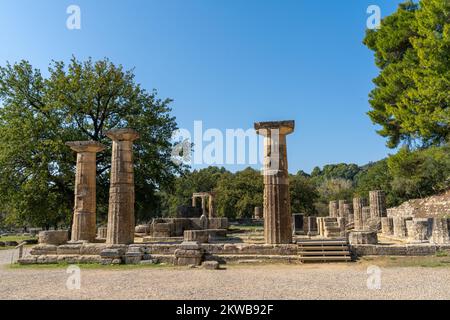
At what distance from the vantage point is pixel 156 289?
7621mm

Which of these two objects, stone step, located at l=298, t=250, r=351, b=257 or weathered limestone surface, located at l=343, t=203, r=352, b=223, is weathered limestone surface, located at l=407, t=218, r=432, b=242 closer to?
stone step, located at l=298, t=250, r=351, b=257

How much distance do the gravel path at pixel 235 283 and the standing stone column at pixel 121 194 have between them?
2.81 m

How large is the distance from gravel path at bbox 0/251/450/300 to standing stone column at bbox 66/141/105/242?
4166 mm

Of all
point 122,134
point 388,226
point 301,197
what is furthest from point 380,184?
point 122,134

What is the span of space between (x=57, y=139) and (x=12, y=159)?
2.59 metres

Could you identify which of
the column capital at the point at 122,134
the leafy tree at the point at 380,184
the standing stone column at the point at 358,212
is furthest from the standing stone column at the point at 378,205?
the column capital at the point at 122,134

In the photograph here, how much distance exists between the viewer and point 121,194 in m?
14.0

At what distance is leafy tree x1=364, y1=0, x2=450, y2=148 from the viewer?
696 inches

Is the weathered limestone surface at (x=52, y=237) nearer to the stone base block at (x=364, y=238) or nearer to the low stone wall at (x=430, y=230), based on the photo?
the stone base block at (x=364, y=238)

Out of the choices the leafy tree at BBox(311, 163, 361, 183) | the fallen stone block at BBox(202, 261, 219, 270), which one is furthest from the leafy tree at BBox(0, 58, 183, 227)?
the leafy tree at BBox(311, 163, 361, 183)

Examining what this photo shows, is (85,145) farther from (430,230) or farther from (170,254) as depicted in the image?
(430,230)

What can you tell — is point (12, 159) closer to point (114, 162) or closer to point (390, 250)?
point (114, 162)
